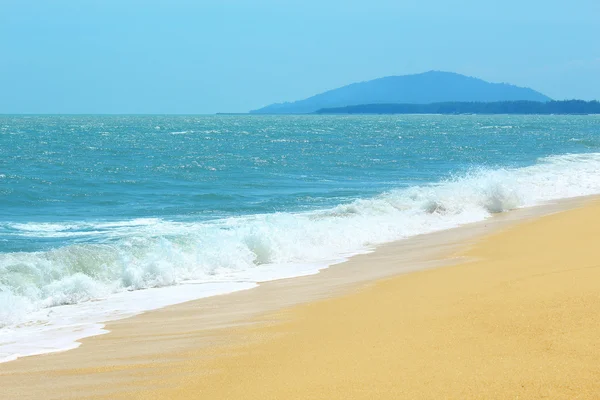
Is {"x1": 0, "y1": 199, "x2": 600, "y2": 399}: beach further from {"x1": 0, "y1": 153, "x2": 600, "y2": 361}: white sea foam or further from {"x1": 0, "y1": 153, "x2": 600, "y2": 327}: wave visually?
{"x1": 0, "y1": 153, "x2": 600, "y2": 327}: wave

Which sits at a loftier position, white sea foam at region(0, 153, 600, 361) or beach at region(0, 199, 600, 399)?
beach at region(0, 199, 600, 399)

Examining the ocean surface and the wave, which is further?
the wave

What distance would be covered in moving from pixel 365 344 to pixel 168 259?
645 centimetres

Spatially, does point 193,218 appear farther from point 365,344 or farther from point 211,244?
point 365,344

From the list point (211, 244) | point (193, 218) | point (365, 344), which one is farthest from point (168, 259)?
point (193, 218)

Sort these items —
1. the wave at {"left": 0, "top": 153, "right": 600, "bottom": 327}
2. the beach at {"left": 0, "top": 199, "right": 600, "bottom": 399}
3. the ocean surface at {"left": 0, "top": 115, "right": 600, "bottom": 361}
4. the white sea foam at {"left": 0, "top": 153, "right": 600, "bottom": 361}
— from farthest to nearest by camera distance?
the wave at {"left": 0, "top": 153, "right": 600, "bottom": 327}, the ocean surface at {"left": 0, "top": 115, "right": 600, "bottom": 361}, the white sea foam at {"left": 0, "top": 153, "right": 600, "bottom": 361}, the beach at {"left": 0, "top": 199, "right": 600, "bottom": 399}

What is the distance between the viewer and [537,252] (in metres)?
11.7

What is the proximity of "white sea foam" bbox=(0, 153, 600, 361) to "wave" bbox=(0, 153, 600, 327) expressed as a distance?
0.06 feet

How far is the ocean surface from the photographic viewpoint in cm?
1070

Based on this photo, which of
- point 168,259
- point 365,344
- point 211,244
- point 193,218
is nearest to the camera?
point 365,344

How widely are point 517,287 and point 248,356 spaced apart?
317cm

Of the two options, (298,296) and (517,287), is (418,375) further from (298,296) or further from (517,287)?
(298,296)

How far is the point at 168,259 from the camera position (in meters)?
12.5

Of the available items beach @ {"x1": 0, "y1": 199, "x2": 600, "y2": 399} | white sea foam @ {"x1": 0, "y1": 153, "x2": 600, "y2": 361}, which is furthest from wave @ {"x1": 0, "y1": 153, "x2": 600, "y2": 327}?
beach @ {"x1": 0, "y1": 199, "x2": 600, "y2": 399}
